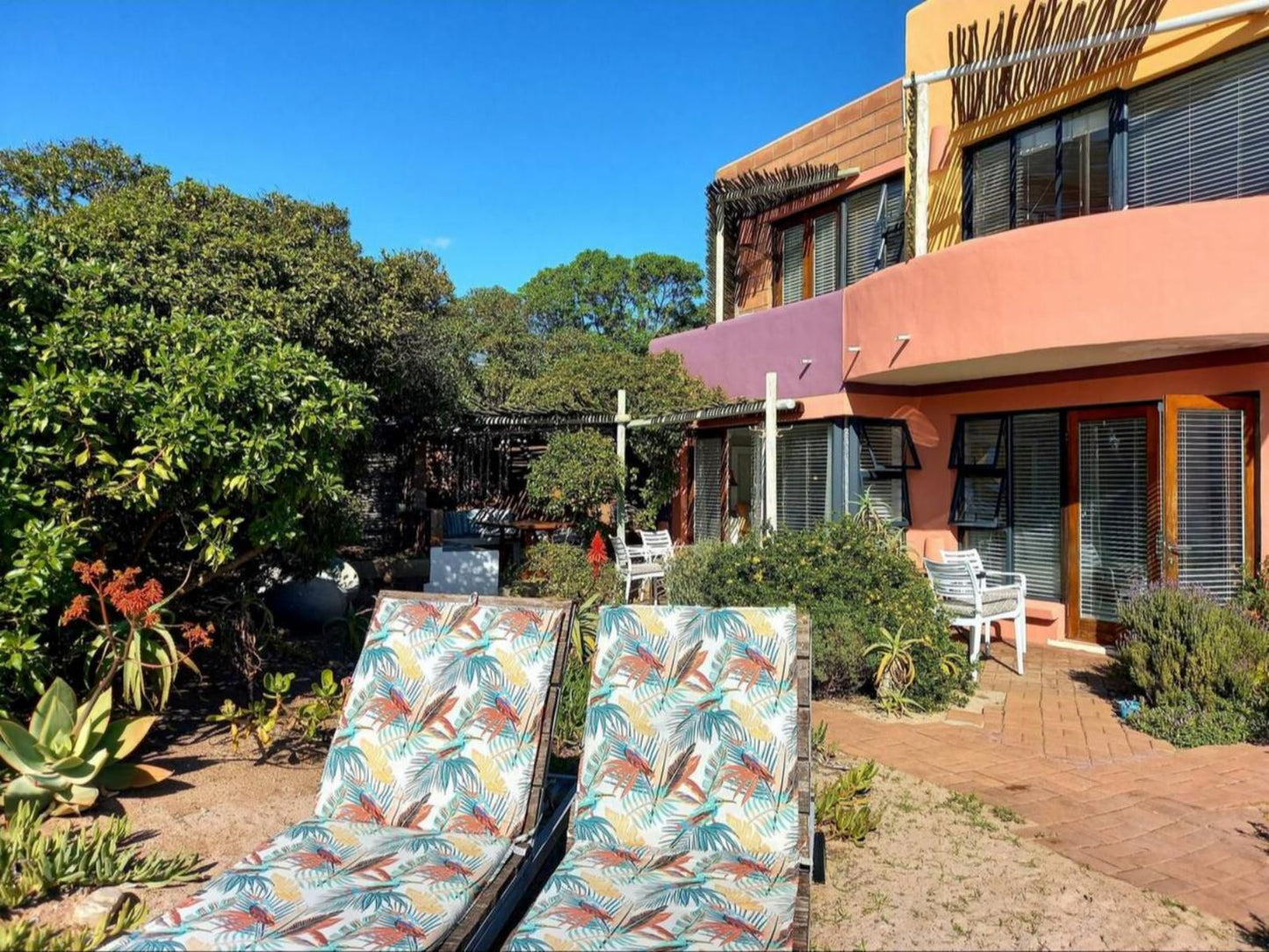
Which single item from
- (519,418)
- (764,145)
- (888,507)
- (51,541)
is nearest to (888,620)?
(888,507)

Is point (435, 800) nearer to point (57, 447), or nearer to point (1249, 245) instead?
point (57, 447)

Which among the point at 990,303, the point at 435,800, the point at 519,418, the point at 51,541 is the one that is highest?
the point at 990,303

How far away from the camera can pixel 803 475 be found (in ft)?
35.8

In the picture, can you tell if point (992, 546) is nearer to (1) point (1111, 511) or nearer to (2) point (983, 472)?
(2) point (983, 472)

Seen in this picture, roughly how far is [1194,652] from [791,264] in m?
8.55

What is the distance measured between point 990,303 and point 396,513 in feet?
36.1

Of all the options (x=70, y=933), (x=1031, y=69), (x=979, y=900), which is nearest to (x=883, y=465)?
(x=1031, y=69)

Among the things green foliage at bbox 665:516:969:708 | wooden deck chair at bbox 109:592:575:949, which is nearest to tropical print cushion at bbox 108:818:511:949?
wooden deck chair at bbox 109:592:575:949

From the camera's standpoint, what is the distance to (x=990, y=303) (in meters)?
8.13

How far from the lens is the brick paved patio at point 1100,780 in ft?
12.7

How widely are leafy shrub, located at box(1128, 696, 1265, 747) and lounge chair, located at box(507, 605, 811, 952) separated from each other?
3904mm

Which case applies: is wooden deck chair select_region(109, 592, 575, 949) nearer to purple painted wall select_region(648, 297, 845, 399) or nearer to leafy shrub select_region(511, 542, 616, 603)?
leafy shrub select_region(511, 542, 616, 603)

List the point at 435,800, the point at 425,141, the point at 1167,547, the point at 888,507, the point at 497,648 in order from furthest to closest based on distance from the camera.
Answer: the point at 425,141 → the point at 888,507 → the point at 1167,547 → the point at 497,648 → the point at 435,800

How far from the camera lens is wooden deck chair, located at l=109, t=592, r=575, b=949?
→ 2.69 meters
